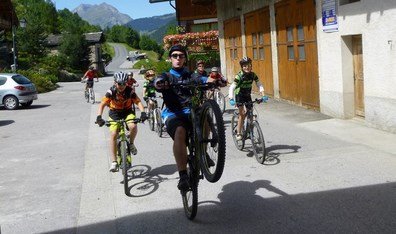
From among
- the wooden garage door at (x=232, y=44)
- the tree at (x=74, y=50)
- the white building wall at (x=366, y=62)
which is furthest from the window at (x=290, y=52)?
the tree at (x=74, y=50)

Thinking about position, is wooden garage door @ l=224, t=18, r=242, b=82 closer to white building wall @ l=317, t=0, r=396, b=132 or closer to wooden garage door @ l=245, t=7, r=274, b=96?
wooden garage door @ l=245, t=7, r=274, b=96

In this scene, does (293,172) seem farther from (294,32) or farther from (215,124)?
(294,32)

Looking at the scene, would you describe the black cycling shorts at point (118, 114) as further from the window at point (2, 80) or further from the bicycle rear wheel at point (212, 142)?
the window at point (2, 80)

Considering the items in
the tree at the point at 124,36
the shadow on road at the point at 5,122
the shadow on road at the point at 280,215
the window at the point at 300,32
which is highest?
the tree at the point at 124,36

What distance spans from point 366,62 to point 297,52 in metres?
4.30

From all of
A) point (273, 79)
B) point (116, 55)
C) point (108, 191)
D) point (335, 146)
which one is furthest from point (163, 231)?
point (116, 55)

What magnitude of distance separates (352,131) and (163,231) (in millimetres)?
6140

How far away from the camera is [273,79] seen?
17.1 meters

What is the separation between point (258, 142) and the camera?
7.80 m

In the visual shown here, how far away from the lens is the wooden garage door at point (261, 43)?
1747cm

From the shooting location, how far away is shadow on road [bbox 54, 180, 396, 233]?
4820 millimetres

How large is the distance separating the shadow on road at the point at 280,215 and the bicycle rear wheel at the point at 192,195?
0.35 feet

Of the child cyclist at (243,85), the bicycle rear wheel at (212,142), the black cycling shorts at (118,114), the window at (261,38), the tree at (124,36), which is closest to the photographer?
the bicycle rear wheel at (212,142)

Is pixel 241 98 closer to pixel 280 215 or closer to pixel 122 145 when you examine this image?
pixel 122 145
